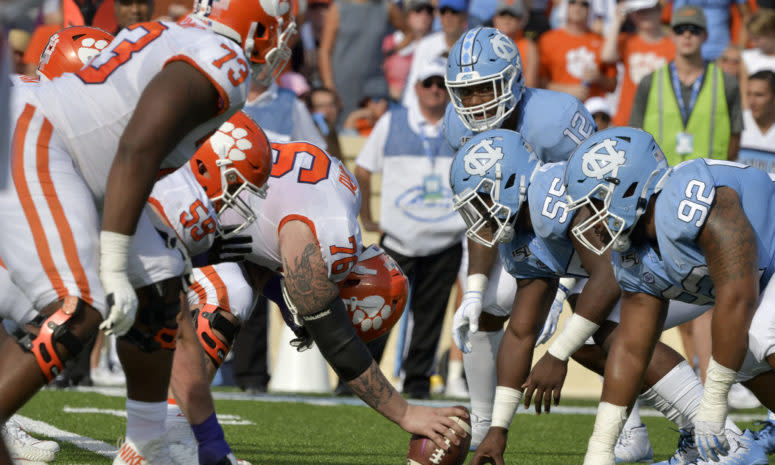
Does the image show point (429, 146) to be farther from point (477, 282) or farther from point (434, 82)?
point (477, 282)

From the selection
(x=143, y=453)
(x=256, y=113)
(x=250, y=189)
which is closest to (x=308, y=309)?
(x=250, y=189)

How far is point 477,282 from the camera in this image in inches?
203

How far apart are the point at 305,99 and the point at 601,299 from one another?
537 cm

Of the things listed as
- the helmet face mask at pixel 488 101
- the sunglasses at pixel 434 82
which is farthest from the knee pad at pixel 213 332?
the sunglasses at pixel 434 82

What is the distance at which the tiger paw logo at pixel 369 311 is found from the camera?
447 centimetres

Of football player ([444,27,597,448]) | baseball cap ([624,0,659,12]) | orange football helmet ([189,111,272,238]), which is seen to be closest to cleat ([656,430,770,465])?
football player ([444,27,597,448])

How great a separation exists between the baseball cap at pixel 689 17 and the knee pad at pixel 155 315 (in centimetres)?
532

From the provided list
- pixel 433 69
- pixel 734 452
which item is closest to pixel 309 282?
pixel 734 452

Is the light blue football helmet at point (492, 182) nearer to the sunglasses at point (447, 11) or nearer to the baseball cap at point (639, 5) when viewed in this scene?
the sunglasses at point (447, 11)

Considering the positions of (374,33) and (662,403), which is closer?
(662,403)

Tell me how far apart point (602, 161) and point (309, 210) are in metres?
1.03

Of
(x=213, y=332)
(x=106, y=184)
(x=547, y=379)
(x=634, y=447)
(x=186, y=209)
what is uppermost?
(x=106, y=184)

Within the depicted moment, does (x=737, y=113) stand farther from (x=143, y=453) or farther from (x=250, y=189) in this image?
(x=143, y=453)

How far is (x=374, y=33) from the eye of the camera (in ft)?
33.9
